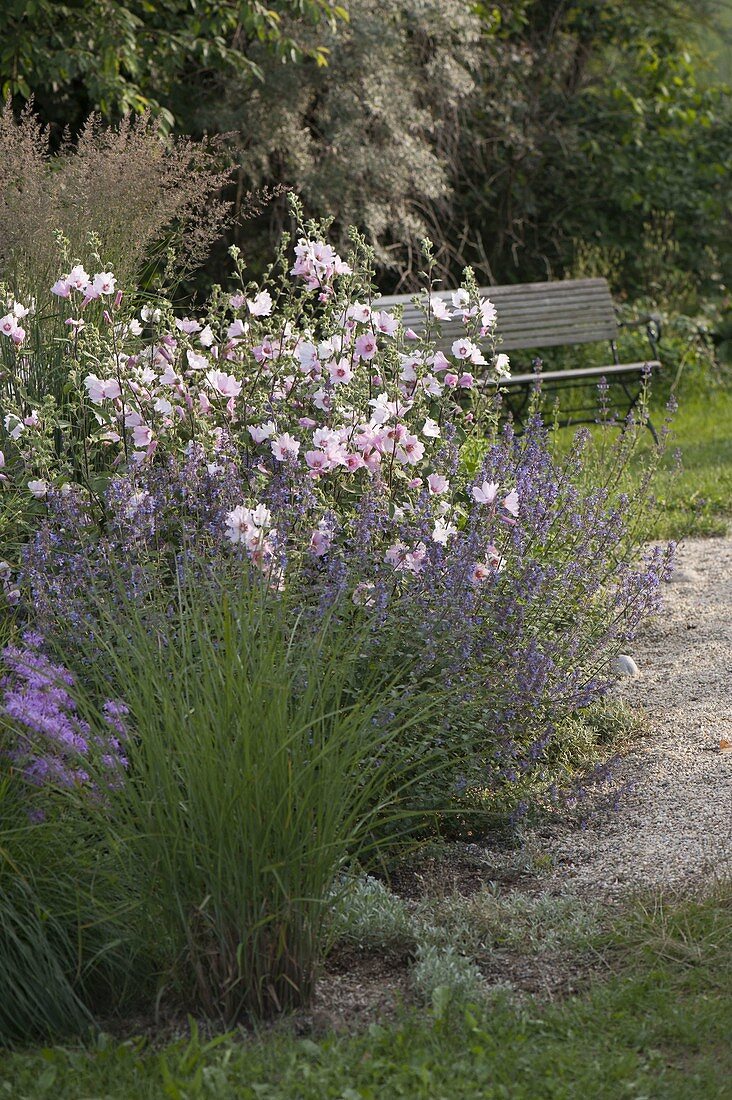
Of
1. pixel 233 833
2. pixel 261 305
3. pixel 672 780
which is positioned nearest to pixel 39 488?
A: pixel 261 305

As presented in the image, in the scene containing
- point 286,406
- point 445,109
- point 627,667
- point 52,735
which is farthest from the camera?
point 445,109

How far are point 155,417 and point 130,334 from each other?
0.42 metres

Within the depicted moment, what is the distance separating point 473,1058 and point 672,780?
4.75ft

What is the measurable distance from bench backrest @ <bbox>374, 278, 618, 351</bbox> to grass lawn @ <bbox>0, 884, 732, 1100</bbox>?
22.6ft

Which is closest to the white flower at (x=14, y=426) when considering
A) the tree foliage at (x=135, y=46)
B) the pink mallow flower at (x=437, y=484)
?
the pink mallow flower at (x=437, y=484)

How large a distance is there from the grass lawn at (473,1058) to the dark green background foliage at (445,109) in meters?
5.80

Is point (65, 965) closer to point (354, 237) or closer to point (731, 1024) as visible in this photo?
point (731, 1024)

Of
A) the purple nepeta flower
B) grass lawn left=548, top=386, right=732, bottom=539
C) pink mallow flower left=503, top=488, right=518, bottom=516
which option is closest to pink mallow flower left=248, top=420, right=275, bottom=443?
pink mallow flower left=503, top=488, right=518, bottom=516

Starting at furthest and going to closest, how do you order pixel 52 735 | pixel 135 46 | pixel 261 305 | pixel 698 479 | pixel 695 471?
pixel 135 46 → pixel 695 471 → pixel 698 479 → pixel 261 305 → pixel 52 735

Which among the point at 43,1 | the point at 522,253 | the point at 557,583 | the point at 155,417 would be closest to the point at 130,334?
the point at 155,417

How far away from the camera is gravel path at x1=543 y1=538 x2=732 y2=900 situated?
314 centimetres

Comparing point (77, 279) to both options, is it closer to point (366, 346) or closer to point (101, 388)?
point (101, 388)

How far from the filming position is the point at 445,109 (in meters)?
10.6

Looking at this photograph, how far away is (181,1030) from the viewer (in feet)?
8.40
